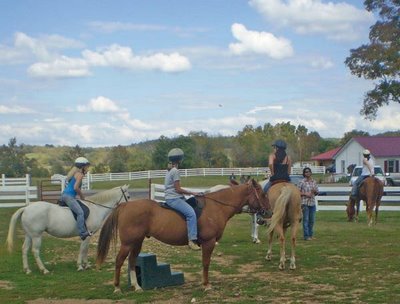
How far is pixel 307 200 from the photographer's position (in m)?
16.4

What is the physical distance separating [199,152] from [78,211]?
70779mm

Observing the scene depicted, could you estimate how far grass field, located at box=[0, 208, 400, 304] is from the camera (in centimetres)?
941

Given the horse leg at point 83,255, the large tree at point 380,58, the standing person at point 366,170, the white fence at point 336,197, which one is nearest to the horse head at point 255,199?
the horse leg at point 83,255

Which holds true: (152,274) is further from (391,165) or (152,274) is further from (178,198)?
(391,165)

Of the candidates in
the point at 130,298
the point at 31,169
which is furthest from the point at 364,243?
the point at 31,169

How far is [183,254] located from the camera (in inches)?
568

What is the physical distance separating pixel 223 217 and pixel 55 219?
420 centimetres

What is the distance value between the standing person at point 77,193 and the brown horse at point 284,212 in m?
4.14

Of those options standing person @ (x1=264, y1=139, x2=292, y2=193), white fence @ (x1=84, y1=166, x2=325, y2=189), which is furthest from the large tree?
standing person @ (x1=264, y1=139, x2=292, y2=193)

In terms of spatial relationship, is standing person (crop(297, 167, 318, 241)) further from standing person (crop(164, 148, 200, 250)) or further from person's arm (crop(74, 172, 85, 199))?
standing person (crop(164, 148, 200, 250))

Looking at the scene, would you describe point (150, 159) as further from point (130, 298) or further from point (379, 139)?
point (130, 298)

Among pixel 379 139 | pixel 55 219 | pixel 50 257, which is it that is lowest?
pixel 50 257

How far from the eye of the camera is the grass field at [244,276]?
9414 mm

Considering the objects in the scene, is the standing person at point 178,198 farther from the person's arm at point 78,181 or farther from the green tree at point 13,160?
the green tree at point 13,160
